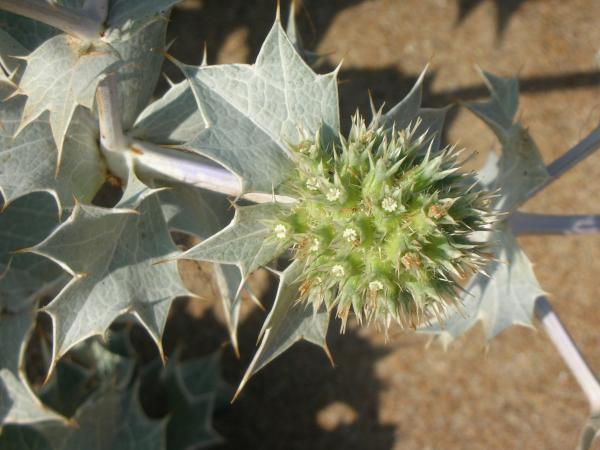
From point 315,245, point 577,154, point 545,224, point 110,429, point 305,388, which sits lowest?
point 305,388

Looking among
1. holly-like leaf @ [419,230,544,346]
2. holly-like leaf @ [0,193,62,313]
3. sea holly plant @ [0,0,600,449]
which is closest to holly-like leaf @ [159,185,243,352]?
sea holly plant @ [0,0,600,449]

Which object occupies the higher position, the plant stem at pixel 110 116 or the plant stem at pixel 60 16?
the plant stem at pixel 60 16

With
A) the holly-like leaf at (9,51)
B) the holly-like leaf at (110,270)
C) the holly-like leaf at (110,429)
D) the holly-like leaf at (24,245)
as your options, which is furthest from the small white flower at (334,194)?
the holly-like leaf at (110,429)

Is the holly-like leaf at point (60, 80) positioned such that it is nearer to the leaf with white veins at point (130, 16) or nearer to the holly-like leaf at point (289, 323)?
the leaf with white veins at point (130, 16)

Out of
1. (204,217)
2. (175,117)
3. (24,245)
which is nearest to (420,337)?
(204,217)

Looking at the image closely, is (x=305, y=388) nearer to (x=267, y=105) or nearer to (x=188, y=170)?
(x=188, y=170)

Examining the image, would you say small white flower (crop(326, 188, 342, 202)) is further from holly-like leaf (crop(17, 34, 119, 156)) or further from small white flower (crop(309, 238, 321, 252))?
holly-like leaf (crop(17, 34, 119, 156))
